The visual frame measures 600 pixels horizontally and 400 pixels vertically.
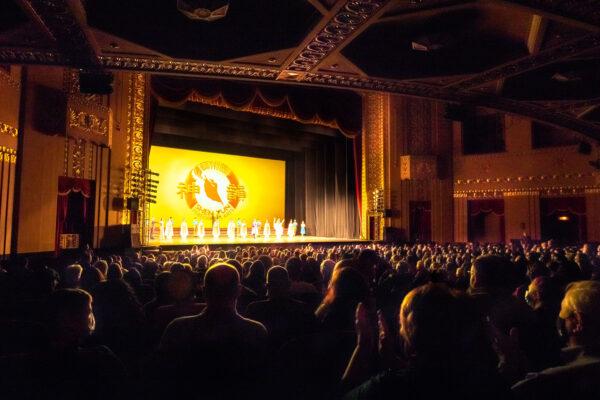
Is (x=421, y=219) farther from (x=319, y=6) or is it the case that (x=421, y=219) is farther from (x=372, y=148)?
(x=319, y=6)

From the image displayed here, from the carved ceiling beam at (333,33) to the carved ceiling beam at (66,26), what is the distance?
10.6 feet

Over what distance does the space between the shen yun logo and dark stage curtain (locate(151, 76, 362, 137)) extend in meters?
4.56

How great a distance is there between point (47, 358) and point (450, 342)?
1.49 m

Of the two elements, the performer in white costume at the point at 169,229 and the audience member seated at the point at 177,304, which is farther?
the performer in white costume at the point at 169,229

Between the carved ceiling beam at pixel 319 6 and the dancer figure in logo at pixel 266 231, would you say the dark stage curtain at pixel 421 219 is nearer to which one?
the dancer figure in logo at pixel 266 231

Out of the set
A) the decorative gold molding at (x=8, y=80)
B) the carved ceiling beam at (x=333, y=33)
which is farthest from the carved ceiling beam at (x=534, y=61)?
the decorative gold molding at (x=8, y=80)

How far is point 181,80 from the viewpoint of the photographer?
13648 mm

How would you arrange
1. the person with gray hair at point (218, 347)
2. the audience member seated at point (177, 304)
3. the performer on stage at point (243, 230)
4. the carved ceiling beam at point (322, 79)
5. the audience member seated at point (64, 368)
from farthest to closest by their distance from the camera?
the performer on stage at point (243, 230), the carved ceiling beam at point (322, 79), the audience member seated at point (177, 304), the person with gray hair at point (218, 347), the audience member seated at point (64, 368)

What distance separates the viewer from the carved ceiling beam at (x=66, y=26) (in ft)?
18.0

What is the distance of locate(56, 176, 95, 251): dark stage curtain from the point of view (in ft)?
38.3

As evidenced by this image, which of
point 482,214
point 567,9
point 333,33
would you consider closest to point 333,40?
point 333,33

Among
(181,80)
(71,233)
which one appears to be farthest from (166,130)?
(71,233)

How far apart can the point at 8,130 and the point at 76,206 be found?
312cm

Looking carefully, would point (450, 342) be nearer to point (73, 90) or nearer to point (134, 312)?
point (134, 312)
